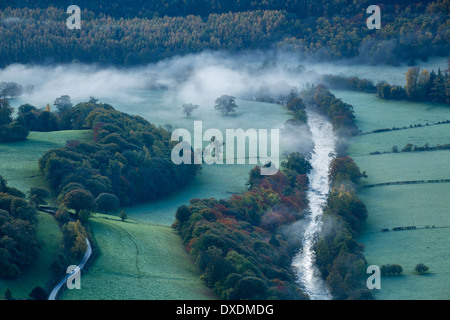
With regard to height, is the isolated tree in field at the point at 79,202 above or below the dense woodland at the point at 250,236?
above

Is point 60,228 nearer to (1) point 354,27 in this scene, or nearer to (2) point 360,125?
(2) point 360,125

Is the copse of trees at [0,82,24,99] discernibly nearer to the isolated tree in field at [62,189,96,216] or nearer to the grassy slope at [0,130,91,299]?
the grassy slope at [0,130,91,299]

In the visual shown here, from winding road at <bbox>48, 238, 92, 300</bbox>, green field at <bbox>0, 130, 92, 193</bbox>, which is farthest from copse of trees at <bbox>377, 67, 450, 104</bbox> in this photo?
winding road at <bbox>48, 238, 92, 300</bbox>

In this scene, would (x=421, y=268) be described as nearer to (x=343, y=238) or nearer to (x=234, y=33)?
(x=343, y=238)

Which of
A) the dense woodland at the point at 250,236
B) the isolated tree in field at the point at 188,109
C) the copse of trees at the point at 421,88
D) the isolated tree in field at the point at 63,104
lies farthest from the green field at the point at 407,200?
the isolated tree in field at the point at 63,104

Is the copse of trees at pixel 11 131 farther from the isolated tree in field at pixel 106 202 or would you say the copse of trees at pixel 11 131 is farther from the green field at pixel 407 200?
the green field at pixel 407 200

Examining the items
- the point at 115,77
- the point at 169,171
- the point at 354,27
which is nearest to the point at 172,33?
the point at 115,77
